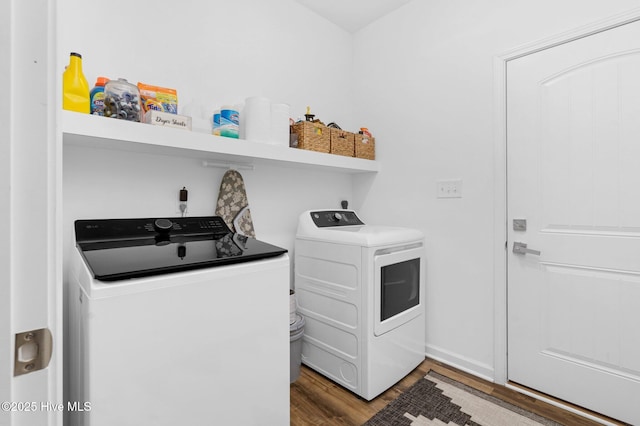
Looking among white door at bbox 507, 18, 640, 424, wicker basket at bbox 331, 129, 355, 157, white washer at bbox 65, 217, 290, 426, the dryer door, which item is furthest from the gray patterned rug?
wicker basket at bbox 331, 129, 355, 157

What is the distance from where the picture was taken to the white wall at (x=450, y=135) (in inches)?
74.8

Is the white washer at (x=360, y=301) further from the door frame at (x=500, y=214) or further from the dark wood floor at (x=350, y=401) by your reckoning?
the door frame at (x=500, y=214)

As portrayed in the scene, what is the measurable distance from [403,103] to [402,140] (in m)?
0.29

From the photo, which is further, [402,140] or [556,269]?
[402,140]

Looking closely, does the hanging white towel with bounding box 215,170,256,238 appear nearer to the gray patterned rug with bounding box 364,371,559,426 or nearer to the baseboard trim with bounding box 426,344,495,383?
the gray patterned rug with bounding box 364,371,559,426

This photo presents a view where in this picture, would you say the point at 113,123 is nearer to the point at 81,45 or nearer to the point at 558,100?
the point at 81,45

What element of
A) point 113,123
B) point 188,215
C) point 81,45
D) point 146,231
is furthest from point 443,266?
point 81,45

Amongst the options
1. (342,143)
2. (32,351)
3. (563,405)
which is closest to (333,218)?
(342,143)

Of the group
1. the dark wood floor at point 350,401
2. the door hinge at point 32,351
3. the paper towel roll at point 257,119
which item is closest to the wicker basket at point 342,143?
the paper towel roll at point 257,119

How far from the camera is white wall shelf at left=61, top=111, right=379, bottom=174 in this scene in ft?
4.09

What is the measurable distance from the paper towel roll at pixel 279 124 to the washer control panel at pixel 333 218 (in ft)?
1.79

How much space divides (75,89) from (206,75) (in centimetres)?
77

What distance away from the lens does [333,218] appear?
7.34ft

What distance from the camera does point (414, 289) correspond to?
2.04m
